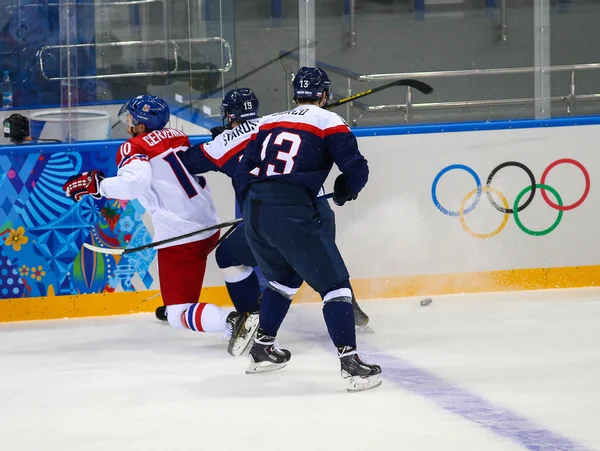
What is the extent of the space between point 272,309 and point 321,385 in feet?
1.09

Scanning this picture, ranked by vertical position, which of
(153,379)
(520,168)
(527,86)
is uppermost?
(527,86)

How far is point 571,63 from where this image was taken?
18.6 ft

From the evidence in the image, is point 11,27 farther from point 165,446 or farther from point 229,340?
point 165,446

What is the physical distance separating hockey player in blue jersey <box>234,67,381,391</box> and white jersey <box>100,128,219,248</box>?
65cm

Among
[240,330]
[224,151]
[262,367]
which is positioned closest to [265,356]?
[262,367]

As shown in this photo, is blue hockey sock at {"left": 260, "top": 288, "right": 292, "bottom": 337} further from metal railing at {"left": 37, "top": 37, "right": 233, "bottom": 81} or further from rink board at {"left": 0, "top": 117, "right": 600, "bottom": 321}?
metal railing at {"left": 37, "top": 37, "right": 233, "bottom": 81}

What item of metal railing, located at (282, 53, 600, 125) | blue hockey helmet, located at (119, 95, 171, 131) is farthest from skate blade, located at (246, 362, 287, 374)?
metal railing, located at (282, 53, 600, 125)

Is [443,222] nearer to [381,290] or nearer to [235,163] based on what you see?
[381,290]

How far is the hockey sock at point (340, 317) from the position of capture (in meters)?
3.65

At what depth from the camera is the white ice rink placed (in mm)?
3105

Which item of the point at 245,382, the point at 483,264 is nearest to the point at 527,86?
the point at 483,264

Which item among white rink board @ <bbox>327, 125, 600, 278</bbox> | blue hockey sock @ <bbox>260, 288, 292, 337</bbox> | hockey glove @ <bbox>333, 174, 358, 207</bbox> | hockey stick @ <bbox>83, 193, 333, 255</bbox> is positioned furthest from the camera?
white rink board @ <bbox>327, 125, 600, 278</bbox>

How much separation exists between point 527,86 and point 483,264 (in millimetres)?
990

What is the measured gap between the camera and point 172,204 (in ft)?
14.6
